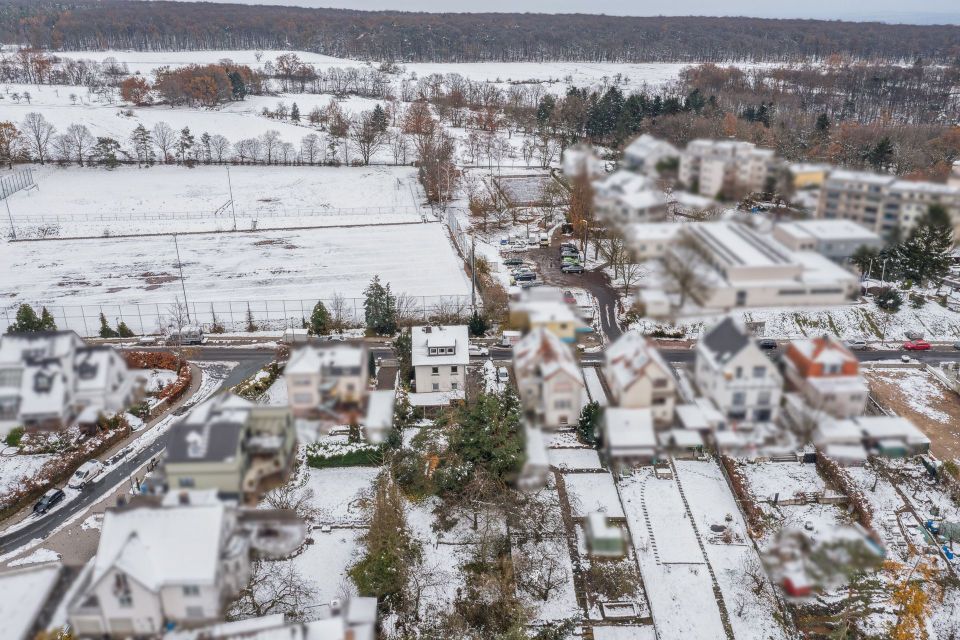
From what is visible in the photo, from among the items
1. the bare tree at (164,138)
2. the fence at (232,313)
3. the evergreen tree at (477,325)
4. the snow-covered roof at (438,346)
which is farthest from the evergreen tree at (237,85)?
the snow-covered roof at (438,346)

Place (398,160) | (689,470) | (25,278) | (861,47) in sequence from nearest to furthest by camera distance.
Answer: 1. (689,470)
2. (25,278)
3. (398,160)
4. (861,47)

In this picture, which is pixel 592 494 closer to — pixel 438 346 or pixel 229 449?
pixel 438 346

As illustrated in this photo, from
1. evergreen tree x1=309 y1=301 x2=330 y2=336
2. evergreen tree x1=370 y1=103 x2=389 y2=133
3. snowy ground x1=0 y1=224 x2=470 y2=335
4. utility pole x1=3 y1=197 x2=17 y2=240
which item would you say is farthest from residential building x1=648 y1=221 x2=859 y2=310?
evergreen tree x1=370 y1=103 x2=389 y2=133

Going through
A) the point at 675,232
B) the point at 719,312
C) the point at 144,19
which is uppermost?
the point at 144,19

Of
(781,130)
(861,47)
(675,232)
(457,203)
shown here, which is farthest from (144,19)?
(675,232)

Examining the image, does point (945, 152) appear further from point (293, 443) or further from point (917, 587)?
point (293, 443)

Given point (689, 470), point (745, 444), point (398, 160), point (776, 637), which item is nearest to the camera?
point (745, 444)

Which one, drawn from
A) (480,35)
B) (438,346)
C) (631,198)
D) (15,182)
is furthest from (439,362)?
(480,35)
